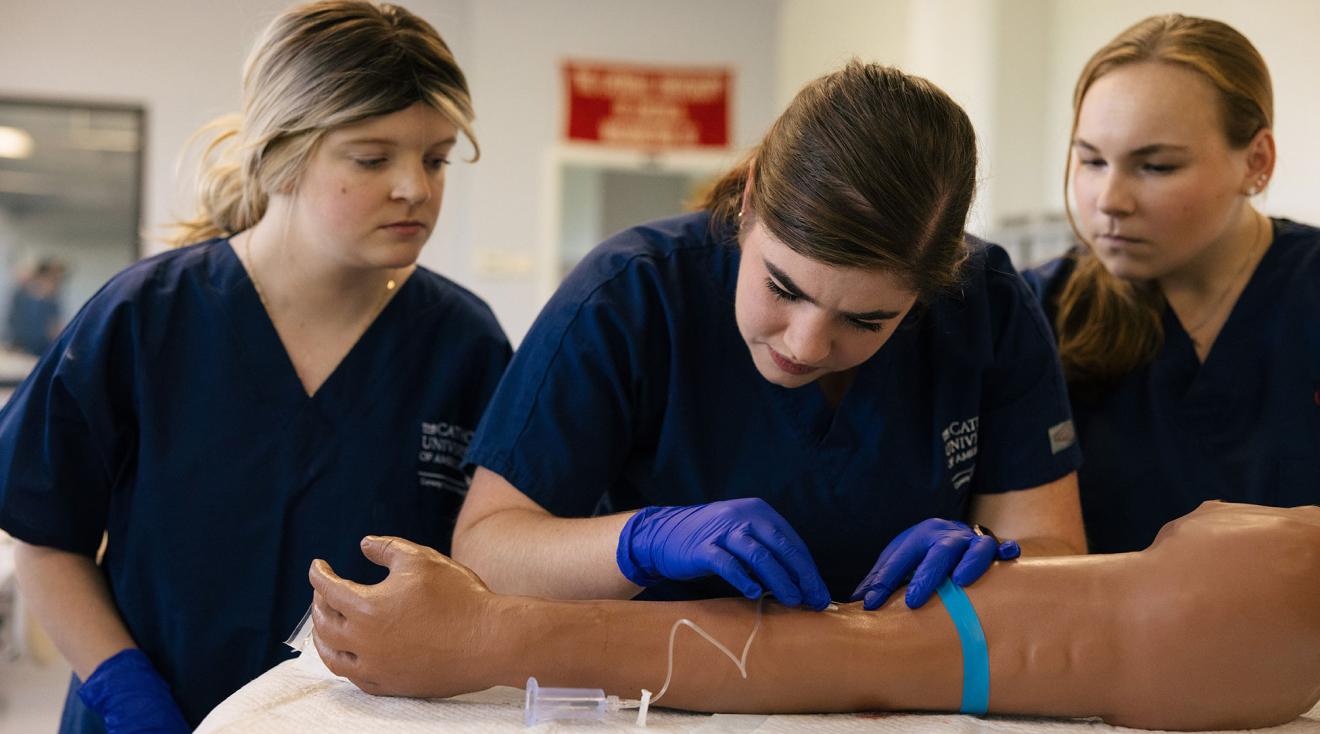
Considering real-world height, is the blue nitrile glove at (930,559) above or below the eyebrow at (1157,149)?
below

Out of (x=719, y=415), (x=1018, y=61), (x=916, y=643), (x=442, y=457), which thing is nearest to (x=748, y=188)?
(x=719, y=415)

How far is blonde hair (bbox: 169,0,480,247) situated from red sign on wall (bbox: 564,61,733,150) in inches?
169

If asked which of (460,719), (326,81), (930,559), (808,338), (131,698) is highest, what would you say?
(326,81)

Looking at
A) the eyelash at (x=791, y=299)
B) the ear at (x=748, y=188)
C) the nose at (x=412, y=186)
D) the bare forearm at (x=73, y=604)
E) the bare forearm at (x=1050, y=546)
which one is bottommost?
the bare forearm at (x=73, y=604)

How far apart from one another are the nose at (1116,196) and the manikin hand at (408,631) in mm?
1050

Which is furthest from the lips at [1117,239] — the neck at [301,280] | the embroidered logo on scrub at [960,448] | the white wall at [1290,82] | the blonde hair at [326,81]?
the white wall at [1290,82]

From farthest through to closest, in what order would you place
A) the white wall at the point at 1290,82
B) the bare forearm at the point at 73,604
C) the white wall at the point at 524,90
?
the white wall at the point at 524,90 → the white wall at the point at 1290,82 → the bare forearm at the point at 73,604

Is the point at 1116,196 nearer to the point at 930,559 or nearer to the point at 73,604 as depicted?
the point at 930,559

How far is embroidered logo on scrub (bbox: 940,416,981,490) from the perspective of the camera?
1360mm

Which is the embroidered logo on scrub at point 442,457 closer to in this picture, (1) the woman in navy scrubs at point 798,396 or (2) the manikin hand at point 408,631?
(1) the woman in navy scrubs at point 798,396

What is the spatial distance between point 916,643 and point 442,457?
734 mm

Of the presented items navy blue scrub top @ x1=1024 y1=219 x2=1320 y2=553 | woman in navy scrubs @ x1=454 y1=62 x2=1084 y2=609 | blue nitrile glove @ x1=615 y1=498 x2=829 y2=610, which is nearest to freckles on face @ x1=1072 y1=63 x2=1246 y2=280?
navy blue scrub top @ x1=1024 y1=219 x2=1320 y2=553

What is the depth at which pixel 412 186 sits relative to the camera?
1.50 metres

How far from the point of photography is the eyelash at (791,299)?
117 centimetres
